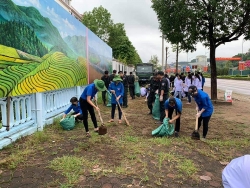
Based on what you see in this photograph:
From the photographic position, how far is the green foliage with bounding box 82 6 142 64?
38.2 meters

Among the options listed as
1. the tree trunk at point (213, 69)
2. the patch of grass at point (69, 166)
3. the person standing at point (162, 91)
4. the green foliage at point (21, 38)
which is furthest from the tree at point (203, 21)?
the patch of grass at point (69, 166)

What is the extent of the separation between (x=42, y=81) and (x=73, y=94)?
3032 millimetres

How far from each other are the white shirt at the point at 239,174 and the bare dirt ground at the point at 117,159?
1.90 meters

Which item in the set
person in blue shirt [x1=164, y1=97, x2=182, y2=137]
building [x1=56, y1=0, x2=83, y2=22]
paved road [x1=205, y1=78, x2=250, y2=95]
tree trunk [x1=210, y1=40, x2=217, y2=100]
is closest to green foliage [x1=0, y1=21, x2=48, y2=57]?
person in blue shirt [x1=164, y1=97, x2=182, y2=137]

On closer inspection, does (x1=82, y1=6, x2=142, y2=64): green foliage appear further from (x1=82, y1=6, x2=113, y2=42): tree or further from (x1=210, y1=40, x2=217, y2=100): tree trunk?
(x1=210, y1=40, x2=217, y2=100): tree trunk

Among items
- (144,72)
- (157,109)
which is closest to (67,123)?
(157,109)

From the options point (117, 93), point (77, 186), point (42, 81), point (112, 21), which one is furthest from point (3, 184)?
point (112, 21)

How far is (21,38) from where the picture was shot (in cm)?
465

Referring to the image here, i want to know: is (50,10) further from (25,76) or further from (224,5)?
(224,5)

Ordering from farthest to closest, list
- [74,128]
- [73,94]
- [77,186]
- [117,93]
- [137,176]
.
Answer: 1. [73,94]
2. [117,93]
3. [74,128]
4. [137,176]
5. [77,186]

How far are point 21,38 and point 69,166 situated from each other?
2.69 m

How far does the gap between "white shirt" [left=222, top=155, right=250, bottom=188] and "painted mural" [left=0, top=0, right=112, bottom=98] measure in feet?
12.3

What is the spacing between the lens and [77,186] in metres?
3.05

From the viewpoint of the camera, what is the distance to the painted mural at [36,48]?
4.17 metres
